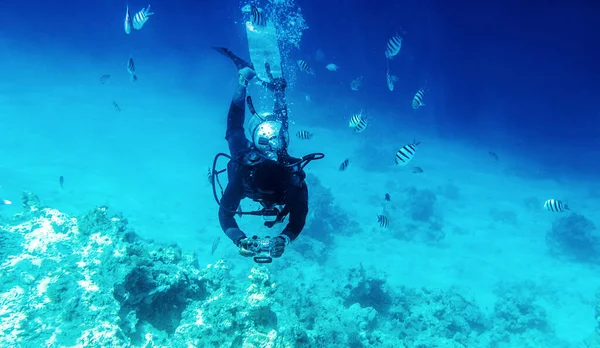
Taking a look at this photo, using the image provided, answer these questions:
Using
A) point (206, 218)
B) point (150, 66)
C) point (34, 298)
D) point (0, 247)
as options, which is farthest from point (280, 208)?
point (150, 66)

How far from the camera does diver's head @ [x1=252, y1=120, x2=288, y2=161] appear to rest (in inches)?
149

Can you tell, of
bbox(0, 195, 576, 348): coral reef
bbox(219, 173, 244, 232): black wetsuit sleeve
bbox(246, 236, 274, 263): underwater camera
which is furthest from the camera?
bbox(0, 195, 576, 348): coral reef

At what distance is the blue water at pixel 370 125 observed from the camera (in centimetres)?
1338

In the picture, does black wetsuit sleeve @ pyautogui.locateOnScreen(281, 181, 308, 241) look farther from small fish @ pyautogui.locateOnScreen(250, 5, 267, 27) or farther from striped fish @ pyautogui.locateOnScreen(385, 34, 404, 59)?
striped fish @ pyautogui.locateOnScreen(385, 34, 404, 59)

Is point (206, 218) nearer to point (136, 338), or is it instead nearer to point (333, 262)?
point (333, 262)

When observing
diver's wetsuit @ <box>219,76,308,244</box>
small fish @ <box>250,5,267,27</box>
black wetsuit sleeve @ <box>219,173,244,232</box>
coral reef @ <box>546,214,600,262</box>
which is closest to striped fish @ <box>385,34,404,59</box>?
small fish @ <box>250,5,267,27</box>

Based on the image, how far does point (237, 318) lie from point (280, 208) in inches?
74.5

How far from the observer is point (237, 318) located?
15.7 feet

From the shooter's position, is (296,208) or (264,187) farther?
(296,208)

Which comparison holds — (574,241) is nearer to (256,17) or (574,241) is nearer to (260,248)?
(256,17)

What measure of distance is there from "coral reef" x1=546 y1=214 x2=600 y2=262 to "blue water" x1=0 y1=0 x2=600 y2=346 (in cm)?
58

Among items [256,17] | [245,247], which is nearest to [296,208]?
[245,247]

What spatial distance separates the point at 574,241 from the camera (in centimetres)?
1507

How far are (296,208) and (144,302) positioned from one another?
3131 millimetres
